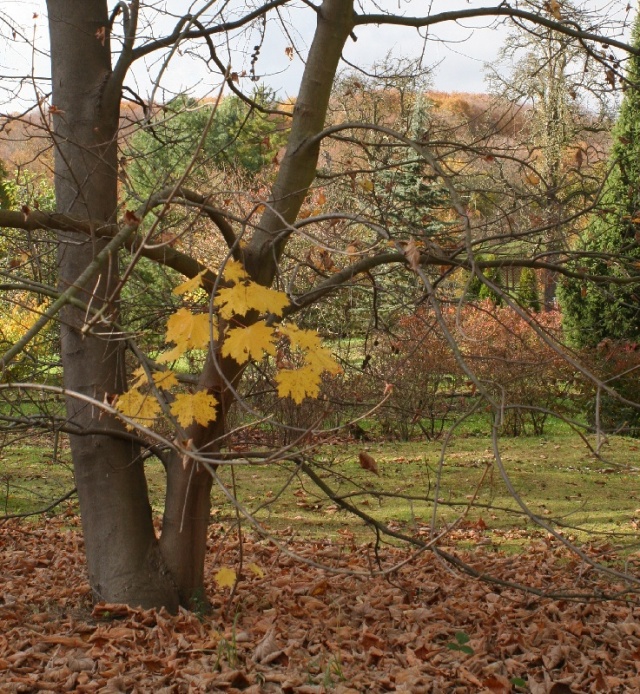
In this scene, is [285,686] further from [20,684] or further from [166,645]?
[20,684]

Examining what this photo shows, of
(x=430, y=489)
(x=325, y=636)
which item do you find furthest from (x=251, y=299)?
(x=430, y=489)

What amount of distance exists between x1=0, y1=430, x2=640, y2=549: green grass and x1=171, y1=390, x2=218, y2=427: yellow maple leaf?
8.21 feet

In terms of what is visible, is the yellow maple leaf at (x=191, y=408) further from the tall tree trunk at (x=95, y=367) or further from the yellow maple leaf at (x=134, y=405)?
the tall tree trunk at (x=95, y=367)

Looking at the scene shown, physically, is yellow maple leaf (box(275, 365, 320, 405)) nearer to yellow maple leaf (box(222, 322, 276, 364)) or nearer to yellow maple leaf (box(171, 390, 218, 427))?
yellow maple leaf (box(222, 322, 276, 364))

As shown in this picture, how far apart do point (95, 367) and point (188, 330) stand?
161cm

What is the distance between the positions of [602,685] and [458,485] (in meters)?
4.26

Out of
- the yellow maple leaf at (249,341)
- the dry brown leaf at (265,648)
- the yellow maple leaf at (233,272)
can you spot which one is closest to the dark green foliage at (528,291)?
the yellow maple leaf at (233,272)

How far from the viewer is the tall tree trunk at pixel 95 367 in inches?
152

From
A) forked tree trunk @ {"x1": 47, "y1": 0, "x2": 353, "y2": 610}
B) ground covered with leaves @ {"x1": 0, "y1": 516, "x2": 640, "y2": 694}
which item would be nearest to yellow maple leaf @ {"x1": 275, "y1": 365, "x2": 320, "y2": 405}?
ground covered with leaves @ {"x1": 0, "y1": 516, "x2": 640, "y2": 694}

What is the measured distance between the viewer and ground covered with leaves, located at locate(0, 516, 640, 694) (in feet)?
10.5

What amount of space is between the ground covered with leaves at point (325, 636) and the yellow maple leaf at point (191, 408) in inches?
26.3

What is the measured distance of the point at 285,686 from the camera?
122 inches

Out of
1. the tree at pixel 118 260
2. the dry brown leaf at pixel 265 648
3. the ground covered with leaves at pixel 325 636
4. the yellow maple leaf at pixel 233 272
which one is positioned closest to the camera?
the yellow maple leaf at pixel 233 272

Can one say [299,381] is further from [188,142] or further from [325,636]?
[188,142]
